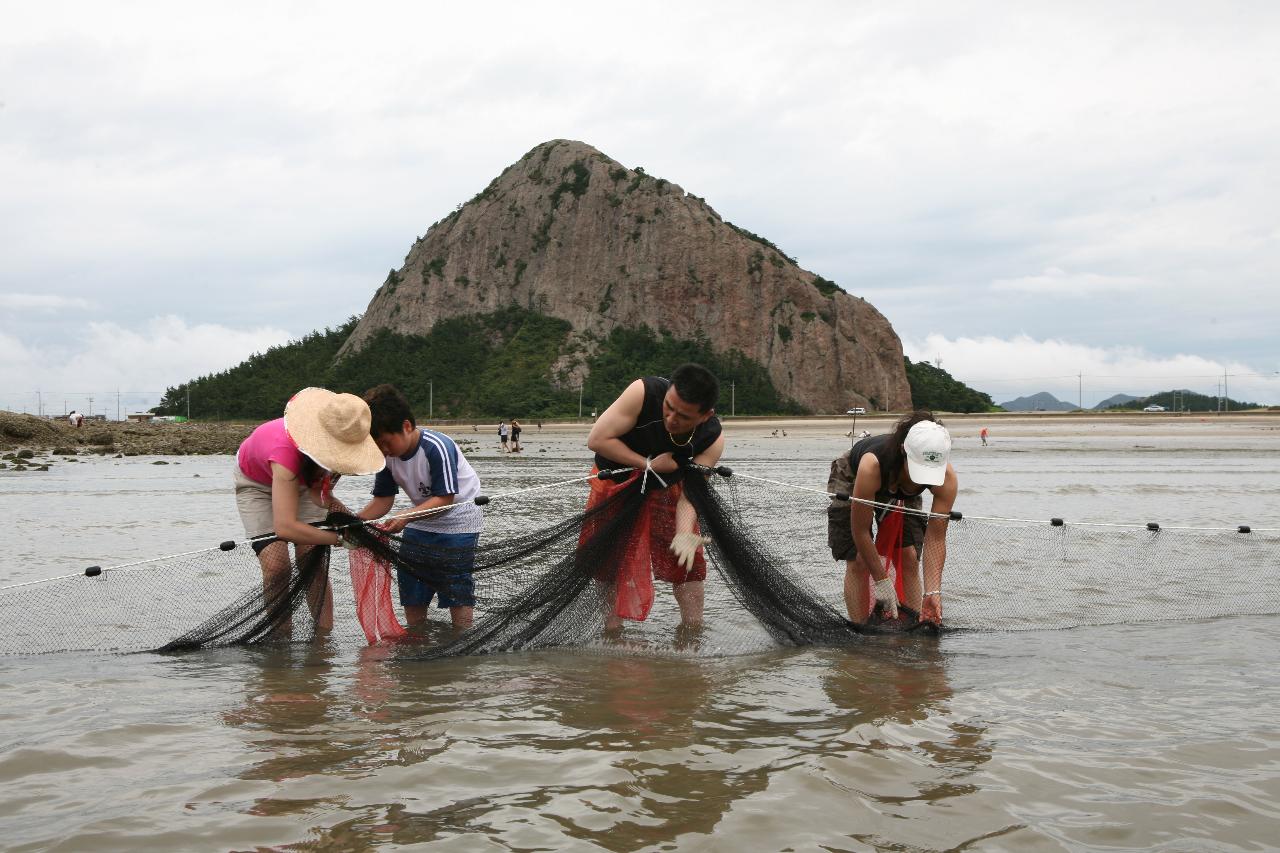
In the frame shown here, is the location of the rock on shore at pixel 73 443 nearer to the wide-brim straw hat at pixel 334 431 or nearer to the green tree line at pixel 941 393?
the wide-brim straw hat at pixel 334 431

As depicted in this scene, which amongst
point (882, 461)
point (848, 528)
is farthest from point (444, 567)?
point (882, 461)

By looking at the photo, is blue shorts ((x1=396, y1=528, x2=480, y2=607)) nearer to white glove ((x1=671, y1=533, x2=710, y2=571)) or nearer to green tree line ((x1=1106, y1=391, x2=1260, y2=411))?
white glove ((x1=671, y1=533, x2=710, y2=571))

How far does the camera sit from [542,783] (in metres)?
3.39

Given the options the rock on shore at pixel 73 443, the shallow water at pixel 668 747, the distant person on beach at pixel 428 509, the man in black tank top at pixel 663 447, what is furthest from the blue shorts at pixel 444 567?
the rock on shore at pixel 73 443

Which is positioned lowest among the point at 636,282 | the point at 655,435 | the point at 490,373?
the point at 655,435

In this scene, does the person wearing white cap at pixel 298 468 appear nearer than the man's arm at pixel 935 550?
Yes

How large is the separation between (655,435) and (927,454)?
4.84 ft

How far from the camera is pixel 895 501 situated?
5801mm

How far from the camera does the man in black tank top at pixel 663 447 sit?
17.7ft

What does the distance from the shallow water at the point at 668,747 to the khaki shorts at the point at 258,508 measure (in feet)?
2.33

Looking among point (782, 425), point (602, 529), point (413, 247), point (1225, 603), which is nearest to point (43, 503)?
point (602, 529)

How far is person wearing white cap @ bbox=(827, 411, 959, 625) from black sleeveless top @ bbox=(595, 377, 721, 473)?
0.91 metres

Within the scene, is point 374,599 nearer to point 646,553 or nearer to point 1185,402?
point 646,553

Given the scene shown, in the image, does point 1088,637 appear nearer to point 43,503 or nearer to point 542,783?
point 542,783
